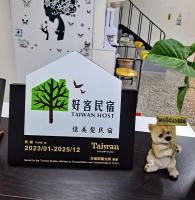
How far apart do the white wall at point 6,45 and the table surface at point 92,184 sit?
2.96 meters

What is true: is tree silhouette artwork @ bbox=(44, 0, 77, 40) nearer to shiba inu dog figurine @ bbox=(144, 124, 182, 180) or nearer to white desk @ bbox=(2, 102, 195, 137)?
white desk @ bbox=(2, 102, 195, 137)

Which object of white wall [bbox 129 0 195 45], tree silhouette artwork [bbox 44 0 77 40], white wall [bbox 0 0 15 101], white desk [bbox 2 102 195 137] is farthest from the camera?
white wall [bbox 129 0 195 45]

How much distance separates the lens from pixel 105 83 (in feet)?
2.52

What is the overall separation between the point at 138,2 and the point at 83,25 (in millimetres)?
5359

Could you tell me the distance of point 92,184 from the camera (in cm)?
74

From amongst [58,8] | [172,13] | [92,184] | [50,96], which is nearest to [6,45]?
[58,8]

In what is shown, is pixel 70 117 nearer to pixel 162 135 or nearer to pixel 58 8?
pixel 162 135

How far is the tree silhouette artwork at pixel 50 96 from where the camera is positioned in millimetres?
762

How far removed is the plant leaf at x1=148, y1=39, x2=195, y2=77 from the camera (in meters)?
0.70

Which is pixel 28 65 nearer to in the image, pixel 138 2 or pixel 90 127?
pixel 90 127

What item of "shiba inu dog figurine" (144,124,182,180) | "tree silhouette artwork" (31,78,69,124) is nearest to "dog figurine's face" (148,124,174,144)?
"shiba inu dog figurine" (144,124,182,180)

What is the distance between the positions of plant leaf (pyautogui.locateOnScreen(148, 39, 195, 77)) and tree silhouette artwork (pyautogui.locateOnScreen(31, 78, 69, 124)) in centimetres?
25

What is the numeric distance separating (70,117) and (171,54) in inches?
12.6

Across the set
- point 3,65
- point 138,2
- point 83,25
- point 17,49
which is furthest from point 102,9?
point 138,2
